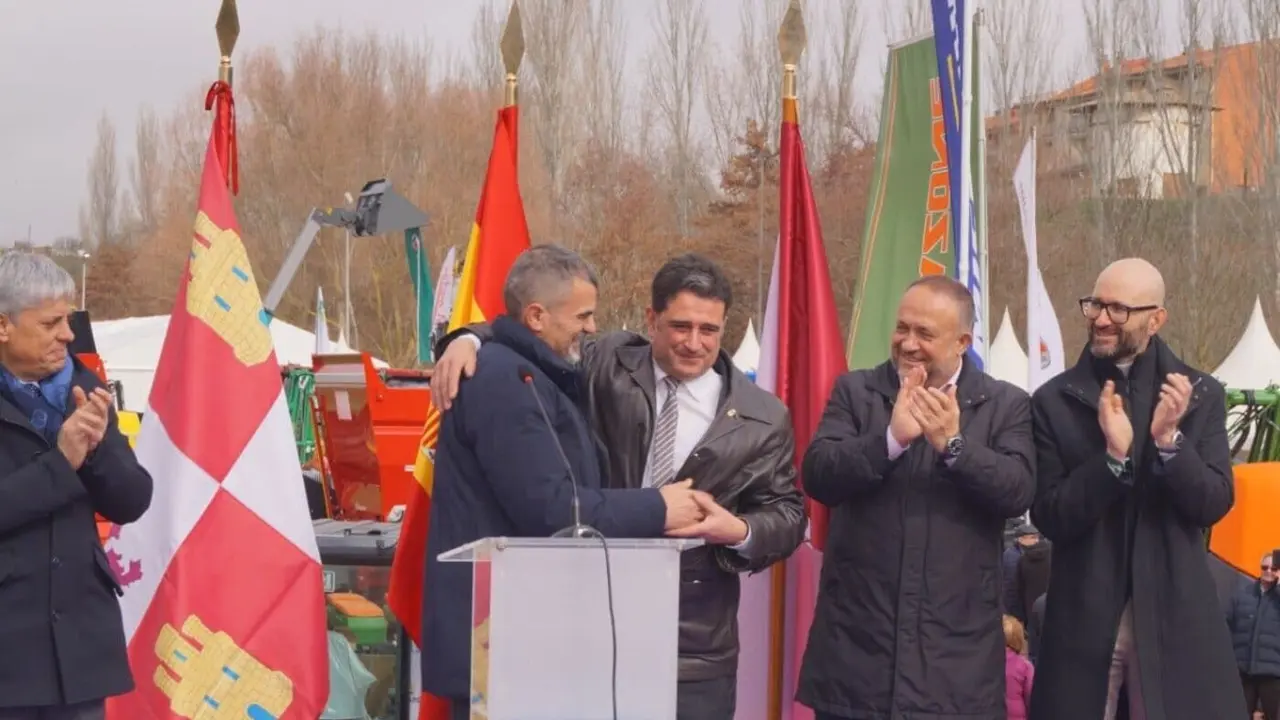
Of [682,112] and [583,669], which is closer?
[583,669]

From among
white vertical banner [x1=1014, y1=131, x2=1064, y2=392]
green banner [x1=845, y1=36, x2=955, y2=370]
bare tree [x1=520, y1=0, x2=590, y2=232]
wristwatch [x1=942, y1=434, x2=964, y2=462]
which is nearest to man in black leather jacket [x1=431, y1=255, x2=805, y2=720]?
wristwatch [x1=942, y1=434, x2=964, y2=462]

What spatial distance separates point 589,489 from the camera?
3.35 m

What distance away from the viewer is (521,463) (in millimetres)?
3289

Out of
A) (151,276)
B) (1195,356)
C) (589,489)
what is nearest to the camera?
(589,489)

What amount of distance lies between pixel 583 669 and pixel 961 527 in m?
1.29

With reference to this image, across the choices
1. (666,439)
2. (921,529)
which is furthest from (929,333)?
(666,439)

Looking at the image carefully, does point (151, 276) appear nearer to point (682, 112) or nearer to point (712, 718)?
point (682, 112)

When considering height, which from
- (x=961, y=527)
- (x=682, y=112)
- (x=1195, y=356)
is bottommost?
(x=1195, y=356)


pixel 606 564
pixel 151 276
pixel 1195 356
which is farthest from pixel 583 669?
pixel 151 276

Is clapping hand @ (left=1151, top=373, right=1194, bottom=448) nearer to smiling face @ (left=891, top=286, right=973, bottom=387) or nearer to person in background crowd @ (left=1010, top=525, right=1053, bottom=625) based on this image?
smiling face @ (left=891, top=286, right=973, bottom=387)

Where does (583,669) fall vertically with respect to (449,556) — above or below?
below

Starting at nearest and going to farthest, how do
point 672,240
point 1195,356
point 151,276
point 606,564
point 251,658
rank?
1. point 606,564
2. point 251,658
3. point 1195,356
4. point 672,240
5. point 151,276

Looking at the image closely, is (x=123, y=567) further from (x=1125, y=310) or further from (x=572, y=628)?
(x=1125, y=310)

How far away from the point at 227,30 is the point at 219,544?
1800 mm
